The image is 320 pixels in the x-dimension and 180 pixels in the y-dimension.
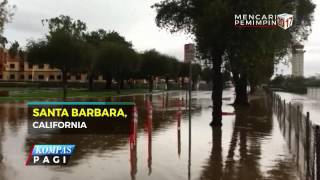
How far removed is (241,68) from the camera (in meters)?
20.8

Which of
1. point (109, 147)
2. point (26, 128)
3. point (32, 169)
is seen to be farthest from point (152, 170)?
point (26, 128)

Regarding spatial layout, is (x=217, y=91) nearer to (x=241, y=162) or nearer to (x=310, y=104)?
(x=241, y=162)

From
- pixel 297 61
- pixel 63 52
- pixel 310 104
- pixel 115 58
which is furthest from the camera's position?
pixel 297 61

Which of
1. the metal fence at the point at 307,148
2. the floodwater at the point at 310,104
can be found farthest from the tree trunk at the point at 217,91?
the floodwater at the point at 310,104

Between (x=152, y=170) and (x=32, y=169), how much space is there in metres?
2.49

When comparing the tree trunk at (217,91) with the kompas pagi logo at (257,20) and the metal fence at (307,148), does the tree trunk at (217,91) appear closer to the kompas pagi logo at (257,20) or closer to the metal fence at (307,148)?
the kompas pagi logo at (257,20)

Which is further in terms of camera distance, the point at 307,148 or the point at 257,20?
the point at 257,20

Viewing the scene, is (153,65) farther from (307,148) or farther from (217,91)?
(307,148)

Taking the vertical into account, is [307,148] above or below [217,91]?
below

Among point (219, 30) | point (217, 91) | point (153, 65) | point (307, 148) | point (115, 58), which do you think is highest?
point (115, 58)

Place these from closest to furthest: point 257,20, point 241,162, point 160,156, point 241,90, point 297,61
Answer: point 241,162 → point 160,156 → point 257,20 → point 241,90 → point 297,61

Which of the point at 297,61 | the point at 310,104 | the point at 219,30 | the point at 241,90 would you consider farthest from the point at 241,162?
the point at 297,61

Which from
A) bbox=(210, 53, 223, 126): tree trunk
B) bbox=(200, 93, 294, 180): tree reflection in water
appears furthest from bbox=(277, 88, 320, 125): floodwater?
bbox=(200, 93, 294, 180): tree reflection in water

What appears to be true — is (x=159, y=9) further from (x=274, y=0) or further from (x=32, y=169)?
(x=32, y=169)
